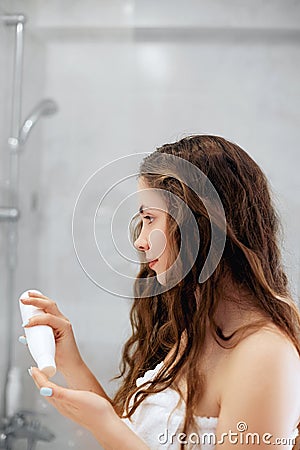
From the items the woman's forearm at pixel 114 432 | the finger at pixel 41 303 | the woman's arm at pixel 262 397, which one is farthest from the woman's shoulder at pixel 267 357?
the finger at pixel 41 303

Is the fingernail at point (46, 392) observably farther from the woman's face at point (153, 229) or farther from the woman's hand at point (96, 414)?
the woman's face at point (153, 229)

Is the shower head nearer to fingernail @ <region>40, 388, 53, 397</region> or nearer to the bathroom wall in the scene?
the bathroom wall

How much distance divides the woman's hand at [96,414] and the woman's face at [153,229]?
0.16 metres

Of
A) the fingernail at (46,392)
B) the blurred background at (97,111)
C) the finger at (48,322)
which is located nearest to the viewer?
the fingernail at (46,392)

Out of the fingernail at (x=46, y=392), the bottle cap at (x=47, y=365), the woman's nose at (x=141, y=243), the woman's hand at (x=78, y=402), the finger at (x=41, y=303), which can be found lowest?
the woman's hand at (x=78, y=402)

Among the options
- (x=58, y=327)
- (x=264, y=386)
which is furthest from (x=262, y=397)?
(x=58, y=327)

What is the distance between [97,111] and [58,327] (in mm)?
500

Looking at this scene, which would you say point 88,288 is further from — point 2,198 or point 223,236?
point 223,236

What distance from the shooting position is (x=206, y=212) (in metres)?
0.67

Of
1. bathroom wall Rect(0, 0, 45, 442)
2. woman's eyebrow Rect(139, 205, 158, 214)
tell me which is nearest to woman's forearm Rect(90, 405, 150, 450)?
woman's eyebrow Rect(139, 205, 158, 214)

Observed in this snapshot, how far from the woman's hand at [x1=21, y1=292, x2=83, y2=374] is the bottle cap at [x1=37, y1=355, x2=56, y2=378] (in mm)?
62

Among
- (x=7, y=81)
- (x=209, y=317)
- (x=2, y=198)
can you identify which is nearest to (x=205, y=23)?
(x=7, y=81)

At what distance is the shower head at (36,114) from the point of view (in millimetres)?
1155

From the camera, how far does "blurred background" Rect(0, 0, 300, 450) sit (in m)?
1.07
